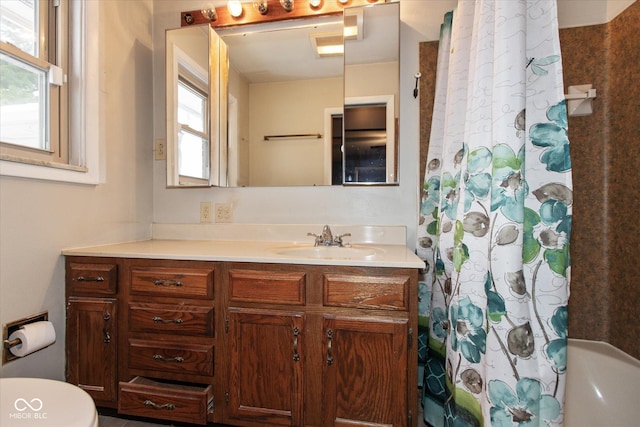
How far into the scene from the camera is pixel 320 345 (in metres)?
1.13

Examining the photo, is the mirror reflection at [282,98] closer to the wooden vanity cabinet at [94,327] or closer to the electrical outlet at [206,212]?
the electrical outlet at [206,212]

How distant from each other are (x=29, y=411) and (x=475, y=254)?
4.36 ft

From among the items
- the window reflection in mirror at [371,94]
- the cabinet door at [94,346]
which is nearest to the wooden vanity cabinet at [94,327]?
the cabinet door at [94,346]

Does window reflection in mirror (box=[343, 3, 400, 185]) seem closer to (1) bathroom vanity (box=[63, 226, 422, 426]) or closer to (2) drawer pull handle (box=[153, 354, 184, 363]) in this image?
(1) bathroom vanity (box=[63, 226, 422, 426])

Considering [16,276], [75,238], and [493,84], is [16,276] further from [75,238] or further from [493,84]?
[493,84]

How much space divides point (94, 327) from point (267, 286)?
0.83m

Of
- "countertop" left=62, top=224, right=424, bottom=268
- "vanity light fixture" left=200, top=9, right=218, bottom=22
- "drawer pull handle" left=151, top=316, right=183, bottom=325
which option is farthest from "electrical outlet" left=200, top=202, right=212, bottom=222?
"vanity light fixture" left=200, top=9, right=218, bottom=22

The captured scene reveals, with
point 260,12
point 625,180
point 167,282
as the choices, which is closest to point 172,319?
point 167,282

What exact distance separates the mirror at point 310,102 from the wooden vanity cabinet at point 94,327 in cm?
73

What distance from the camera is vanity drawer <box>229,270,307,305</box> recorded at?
45.3 inches

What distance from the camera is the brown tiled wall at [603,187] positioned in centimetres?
123

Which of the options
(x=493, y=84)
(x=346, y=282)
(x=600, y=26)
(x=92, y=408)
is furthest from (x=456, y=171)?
(x=92, y=408)

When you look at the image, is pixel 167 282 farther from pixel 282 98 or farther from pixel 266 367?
pixel 282 98

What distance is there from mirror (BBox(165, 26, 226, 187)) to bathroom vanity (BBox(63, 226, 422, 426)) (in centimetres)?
64
